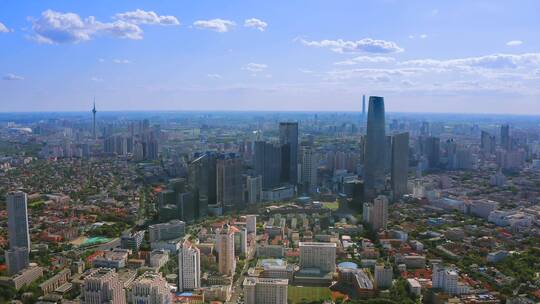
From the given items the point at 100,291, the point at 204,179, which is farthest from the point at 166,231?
the point at 100,291

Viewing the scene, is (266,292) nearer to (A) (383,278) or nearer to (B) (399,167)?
(A) (383,278)

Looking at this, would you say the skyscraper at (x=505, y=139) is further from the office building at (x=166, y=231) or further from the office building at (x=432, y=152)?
the office building at (x=166, y=231)

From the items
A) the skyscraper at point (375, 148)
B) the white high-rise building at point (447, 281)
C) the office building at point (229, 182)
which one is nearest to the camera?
the white high-rise building at point (447, 281)

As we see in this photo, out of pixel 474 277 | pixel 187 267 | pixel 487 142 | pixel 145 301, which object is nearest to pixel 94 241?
pixel 187 267

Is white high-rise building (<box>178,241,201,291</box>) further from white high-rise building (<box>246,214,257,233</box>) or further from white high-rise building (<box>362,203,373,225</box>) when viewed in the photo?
white high-rise building (<box>362,203,373,225</box>)

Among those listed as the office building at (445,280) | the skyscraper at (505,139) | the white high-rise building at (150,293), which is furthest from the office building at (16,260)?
the skyscraper at (505,139)

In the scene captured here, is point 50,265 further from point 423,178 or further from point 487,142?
point 487,142
